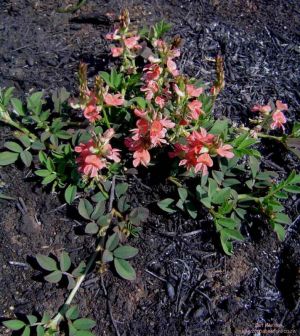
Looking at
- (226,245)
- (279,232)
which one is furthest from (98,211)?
(279,232)

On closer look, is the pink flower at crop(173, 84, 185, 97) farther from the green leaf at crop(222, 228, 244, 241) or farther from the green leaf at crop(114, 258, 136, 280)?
the green leaf at crop(114, 258, 136, 280)

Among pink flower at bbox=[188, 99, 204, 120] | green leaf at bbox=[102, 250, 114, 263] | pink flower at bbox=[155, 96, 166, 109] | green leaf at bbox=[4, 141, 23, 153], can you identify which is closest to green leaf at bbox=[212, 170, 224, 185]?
pink flower at bbox=[188, 99, 204, 120]

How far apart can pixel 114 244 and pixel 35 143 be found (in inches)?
26.6

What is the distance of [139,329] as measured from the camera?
1902 mm

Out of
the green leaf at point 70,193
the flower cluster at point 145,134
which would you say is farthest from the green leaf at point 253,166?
the green leaf at point 70,193

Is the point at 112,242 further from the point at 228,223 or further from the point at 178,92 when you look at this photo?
Answer: the point at 178,92

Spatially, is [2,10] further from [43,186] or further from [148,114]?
[148,114]

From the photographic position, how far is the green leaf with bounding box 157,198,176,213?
210 cm

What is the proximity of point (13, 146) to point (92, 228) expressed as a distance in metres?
0.62

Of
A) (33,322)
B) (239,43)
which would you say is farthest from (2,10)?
(33,322)

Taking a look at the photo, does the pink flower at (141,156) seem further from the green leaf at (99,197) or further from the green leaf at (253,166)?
the green leaf at (253,166)

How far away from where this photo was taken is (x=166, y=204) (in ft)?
6.93

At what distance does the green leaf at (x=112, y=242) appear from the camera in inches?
76.6

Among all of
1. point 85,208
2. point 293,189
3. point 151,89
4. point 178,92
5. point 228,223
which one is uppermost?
point 178,92
